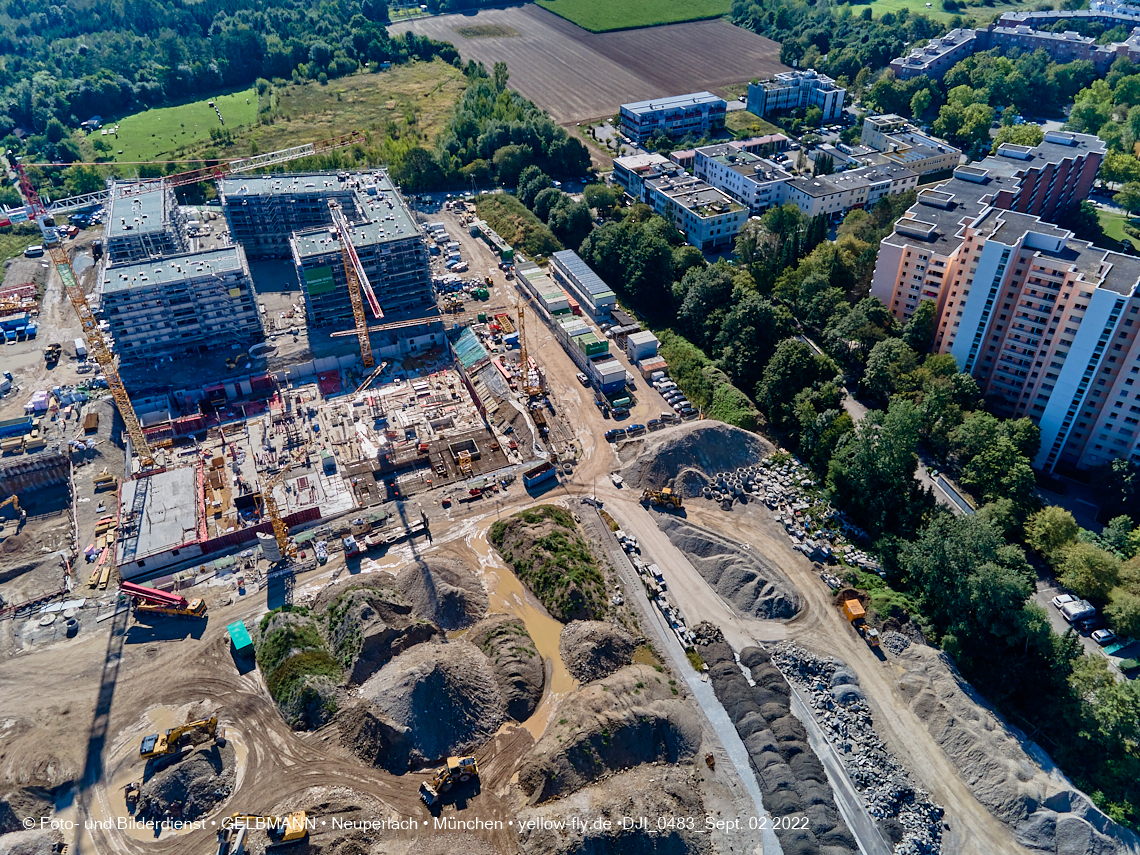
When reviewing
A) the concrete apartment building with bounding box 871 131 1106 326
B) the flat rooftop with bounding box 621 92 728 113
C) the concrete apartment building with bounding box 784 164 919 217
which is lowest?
the concrete apartment building with bounding box 784 164 919 217

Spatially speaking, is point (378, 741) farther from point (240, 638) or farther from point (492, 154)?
point (492, 154)

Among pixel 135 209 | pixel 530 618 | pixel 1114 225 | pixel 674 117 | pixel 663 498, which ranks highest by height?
pixel 674 117

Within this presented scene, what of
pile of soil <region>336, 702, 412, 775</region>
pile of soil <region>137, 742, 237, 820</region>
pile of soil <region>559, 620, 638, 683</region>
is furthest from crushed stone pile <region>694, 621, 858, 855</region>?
pile of soil <region>137, 742, 237, 820</region>

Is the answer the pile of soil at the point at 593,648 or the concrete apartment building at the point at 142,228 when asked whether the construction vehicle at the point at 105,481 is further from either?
the pile of soil at the point at 593,648

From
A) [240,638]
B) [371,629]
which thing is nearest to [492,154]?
[240,638]

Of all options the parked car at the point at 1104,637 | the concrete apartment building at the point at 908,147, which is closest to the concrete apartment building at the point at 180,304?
the parked car at the point at 1104,637

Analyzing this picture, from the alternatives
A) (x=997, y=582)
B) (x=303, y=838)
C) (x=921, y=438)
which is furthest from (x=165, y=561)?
(x=921, y=438)

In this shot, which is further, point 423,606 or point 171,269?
point 171,269

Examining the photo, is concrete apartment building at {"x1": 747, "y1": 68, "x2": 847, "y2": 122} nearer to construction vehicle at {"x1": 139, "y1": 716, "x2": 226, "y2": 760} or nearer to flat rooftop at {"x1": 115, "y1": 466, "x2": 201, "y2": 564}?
flat rooftop at {"x1": 115, "y1": 466, "x2": 201, "y2": 564}
